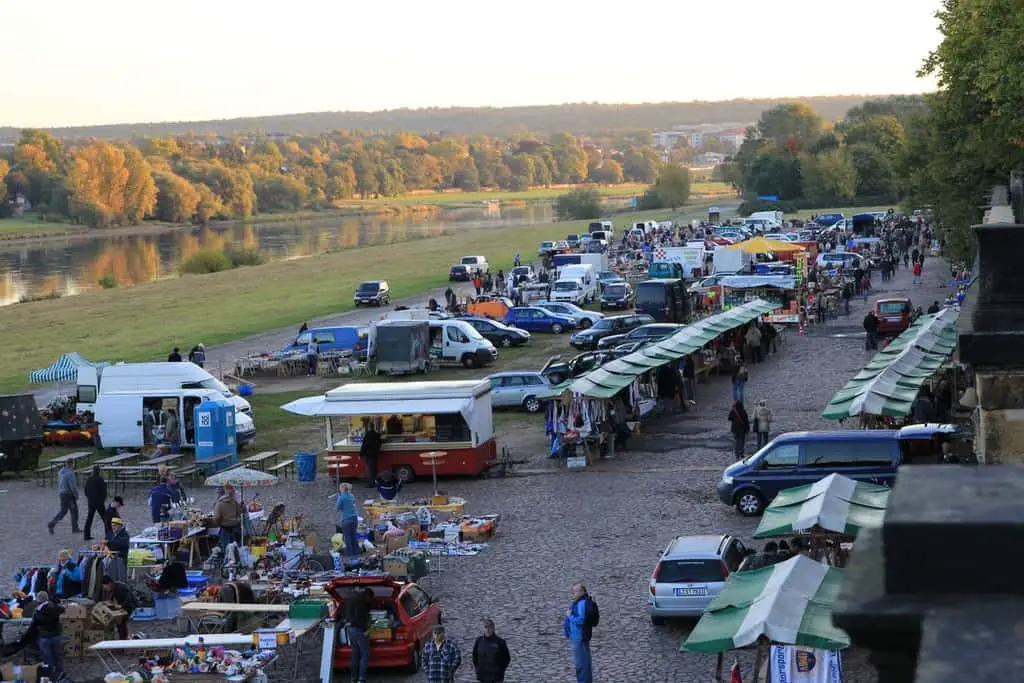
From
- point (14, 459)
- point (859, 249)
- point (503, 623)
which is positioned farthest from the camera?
point (859, 249)

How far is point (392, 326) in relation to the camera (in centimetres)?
4231

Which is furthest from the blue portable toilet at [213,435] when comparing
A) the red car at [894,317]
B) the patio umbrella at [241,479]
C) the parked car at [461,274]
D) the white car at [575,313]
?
the parked car at [461,274]

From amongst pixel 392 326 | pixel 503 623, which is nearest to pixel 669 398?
pixel 392 326

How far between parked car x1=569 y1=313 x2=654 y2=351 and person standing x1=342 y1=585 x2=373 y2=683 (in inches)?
1145

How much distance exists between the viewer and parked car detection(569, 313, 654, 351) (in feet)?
150

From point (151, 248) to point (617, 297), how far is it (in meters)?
97.9

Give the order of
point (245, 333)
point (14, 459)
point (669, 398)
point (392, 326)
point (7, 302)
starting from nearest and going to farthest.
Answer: point (14, 459) < point (669, 398) < point (392, 326) < point (245, 333) < point (7, 302)

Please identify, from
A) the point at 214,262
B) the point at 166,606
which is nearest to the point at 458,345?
the point at 166,606

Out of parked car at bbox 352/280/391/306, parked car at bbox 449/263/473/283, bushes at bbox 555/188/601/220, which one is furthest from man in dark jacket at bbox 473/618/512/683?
bushes at bbox 555/188/601/220

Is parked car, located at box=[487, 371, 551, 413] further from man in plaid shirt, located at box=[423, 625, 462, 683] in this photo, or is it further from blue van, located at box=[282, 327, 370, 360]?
man in plaid shirt, located at box=[423, 625, 462, 683]

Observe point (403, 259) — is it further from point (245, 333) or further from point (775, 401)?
point (775, 401)

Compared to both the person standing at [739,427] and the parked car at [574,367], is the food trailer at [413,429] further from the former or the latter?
the parked car at [574,367]

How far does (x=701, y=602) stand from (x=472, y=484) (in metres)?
10.7

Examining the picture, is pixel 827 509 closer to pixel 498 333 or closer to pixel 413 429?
pixel 413 429
